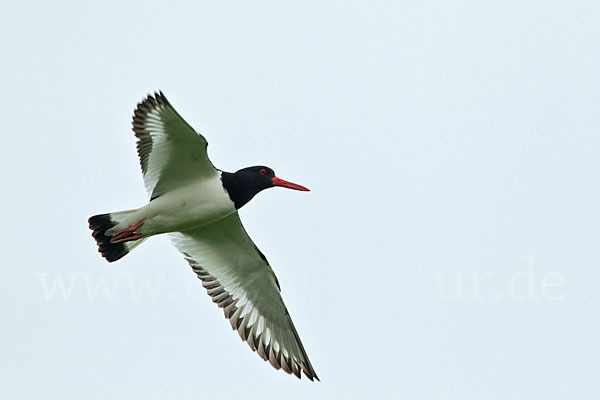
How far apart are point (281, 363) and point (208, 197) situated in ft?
8.69

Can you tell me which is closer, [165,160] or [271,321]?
[165,160]

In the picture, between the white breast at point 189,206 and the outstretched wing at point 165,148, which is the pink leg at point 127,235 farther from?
the outstretched wing at point 165,148

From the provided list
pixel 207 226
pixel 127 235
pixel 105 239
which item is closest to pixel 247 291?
pixel 207 226

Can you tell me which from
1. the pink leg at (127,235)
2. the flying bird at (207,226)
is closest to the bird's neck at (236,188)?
the flying bird at (207,226)

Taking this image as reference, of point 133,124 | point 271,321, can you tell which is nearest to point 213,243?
point 271,321

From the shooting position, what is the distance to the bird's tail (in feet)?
39.2

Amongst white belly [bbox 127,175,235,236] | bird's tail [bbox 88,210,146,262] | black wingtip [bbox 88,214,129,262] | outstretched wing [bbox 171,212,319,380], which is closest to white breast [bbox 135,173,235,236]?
white belly [bbox 127,175,235,236]

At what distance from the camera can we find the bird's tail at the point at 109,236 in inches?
470

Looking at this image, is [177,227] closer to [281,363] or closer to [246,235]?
[246,235]

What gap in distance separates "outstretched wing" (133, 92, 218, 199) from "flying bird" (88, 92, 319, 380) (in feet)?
0.04

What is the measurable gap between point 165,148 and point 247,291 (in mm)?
2667

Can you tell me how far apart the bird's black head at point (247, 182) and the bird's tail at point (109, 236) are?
1321mm

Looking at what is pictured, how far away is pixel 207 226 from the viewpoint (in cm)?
1249

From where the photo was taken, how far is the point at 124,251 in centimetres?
1234
